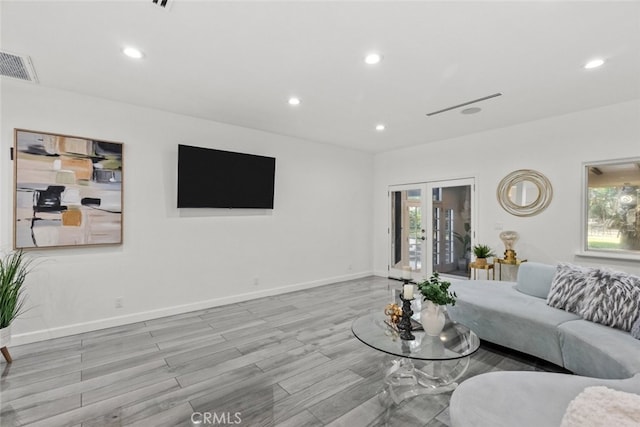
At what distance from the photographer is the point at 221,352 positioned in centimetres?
290

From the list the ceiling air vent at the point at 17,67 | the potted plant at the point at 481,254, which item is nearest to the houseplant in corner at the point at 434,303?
the potted plant at the point at 481,254

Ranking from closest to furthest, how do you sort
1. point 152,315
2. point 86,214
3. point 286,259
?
point 86,214
point 152,315
point 286,259

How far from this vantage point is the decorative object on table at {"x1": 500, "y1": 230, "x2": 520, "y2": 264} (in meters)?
4.31

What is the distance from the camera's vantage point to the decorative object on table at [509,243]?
431cm

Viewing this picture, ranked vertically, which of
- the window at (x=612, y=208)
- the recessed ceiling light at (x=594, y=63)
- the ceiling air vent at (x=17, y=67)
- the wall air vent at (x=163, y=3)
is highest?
the recessed ceiling light at (x=594, y=63)

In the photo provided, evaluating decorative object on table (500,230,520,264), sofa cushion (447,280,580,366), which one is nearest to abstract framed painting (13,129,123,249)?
sofa cushion (447,280,580,366)

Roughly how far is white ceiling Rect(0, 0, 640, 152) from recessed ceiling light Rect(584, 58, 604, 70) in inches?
2.2

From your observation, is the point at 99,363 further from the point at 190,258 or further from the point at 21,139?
the point at 21,139

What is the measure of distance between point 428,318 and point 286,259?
Answer: 3.18m

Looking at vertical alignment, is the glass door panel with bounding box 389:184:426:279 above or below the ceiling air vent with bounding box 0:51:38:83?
below

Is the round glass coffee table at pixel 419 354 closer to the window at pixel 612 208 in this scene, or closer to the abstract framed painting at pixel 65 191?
the window at pixel 612 208

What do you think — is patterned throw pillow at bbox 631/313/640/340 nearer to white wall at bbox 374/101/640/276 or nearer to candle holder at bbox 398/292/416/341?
candle holder at bbox 398/292/416/341

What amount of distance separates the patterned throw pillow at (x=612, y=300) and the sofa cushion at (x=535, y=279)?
449 millimetres

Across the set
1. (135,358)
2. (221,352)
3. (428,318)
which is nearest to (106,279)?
(135,358)
